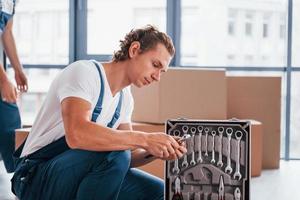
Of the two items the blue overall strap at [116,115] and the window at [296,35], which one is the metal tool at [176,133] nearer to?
the blue overall strap at [116,115]

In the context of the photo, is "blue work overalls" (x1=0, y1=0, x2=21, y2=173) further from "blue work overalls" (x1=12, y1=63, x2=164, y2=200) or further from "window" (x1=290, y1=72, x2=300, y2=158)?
"window" (x1=290, y1=72, x2=300, y2=158)

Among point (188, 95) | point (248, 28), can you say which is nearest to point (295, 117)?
point (248, 28)

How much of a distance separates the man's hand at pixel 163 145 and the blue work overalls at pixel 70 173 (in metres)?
0.17

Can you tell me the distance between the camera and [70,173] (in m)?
1.45

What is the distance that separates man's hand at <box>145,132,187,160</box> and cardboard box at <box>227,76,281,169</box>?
1.95m

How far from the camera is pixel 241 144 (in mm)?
1441

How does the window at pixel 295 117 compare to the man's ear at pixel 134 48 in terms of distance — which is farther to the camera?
the window at pixel 295 117

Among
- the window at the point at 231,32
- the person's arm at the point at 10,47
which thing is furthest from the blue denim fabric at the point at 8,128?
the window at the point at 231,32

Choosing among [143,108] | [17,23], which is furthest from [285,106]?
[17,23]

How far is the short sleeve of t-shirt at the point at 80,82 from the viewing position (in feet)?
4.48

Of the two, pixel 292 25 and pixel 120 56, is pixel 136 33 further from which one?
pixel 292 25

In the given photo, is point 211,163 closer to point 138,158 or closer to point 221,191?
point 221,191

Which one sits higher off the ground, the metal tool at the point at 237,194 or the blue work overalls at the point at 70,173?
the blue work overalls at the point at 70,173

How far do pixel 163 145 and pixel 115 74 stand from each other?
0.98ft
